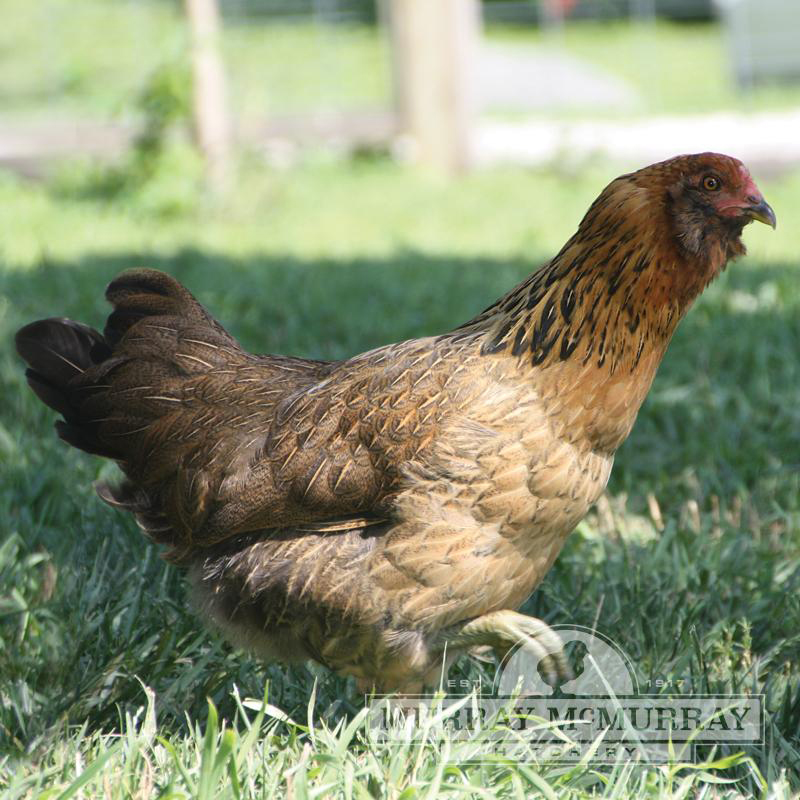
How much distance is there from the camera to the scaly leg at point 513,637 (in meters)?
2.40

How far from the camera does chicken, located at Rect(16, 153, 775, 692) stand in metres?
2.38

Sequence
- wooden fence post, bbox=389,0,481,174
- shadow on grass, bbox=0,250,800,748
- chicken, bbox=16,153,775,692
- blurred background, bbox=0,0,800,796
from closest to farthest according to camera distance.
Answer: chicken, bbox=16,153,775,692 → shadow on grass, bbox=0,250,800,748 → blurred background, bbox=0,0,800,796 → wooden fence post, bbox=389,0,481,174

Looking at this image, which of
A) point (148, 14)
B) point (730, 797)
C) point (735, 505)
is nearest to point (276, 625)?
point (730, 797)

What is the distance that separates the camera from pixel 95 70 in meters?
9.78

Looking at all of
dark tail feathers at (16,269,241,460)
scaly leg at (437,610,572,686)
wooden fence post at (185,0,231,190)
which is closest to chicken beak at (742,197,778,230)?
scaly leg at (437,610,572,686)

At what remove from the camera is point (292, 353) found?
4.66 m

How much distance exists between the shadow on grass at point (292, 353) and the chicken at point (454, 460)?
9.0 inches

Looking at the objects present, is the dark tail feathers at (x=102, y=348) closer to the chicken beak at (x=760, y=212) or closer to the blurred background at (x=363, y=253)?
the blurred background at (x=363, y=253)

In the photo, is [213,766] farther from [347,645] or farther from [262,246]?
[262,246]

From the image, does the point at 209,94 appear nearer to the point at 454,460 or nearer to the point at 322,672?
the point at 322,672

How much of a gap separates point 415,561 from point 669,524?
1238 mm

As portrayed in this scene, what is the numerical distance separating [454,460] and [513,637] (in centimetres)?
41

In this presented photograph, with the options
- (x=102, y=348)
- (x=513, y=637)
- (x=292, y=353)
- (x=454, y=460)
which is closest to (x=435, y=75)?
(x=292, y=353)

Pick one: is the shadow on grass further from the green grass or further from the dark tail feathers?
the green grass
